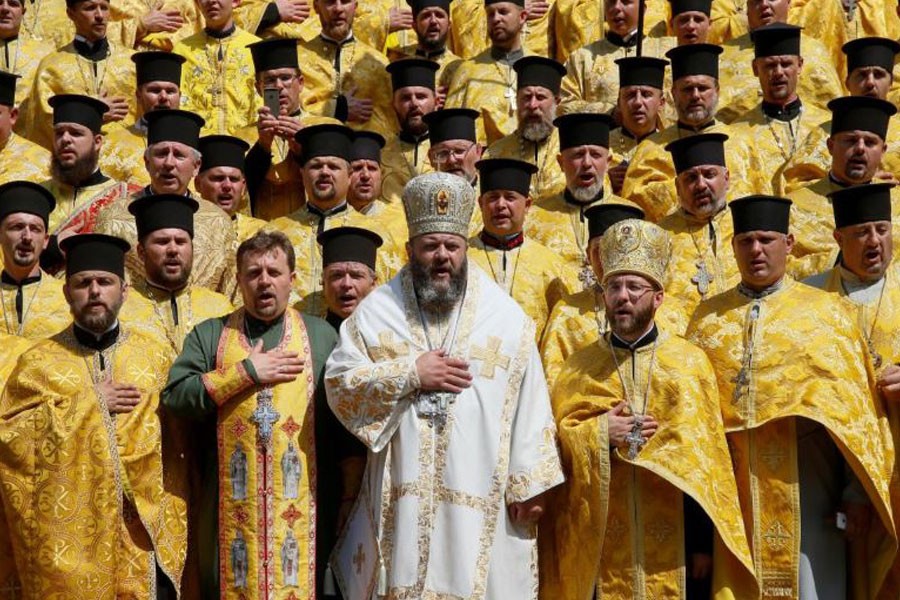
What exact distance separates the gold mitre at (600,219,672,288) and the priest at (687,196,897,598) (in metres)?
0.60

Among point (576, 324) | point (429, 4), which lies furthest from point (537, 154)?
point (576, 324)

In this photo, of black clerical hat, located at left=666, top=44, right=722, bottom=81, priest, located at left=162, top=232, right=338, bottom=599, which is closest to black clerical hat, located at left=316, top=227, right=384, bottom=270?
priest, located at left=162, top=232, right=338, bottom=599

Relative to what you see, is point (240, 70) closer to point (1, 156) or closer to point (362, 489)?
point (1, 156)

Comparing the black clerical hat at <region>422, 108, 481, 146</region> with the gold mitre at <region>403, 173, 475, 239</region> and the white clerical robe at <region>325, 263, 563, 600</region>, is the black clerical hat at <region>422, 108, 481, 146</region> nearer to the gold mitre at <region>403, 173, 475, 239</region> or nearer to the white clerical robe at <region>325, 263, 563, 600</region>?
the gold mitre at <region>403, 173, 475, 239</region>

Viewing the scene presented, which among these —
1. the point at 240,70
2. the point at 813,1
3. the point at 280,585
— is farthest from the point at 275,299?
the point at 813,1

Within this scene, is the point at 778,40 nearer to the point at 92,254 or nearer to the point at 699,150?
the point at 699,150

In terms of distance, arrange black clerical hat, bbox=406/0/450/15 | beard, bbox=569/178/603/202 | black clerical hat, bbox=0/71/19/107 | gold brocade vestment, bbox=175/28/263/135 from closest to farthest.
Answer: beard, bbox=569/178/603/202 < black clerical hat, bbox=0/71/19/107 < gold brocade vestment, bbox=175/28/263/135 < black clerical hat, bbox=406/0/450/15

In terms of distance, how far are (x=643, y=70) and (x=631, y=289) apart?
13.5ft

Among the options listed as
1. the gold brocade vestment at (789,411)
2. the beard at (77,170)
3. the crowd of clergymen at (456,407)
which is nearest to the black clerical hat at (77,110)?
the beard at (77,170)

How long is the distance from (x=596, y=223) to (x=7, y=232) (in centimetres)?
344

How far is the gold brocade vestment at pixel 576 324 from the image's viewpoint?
11664 mm

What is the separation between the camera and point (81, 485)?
34.5ft

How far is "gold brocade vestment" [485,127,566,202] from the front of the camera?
14418 millimetres

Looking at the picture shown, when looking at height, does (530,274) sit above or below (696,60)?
below
